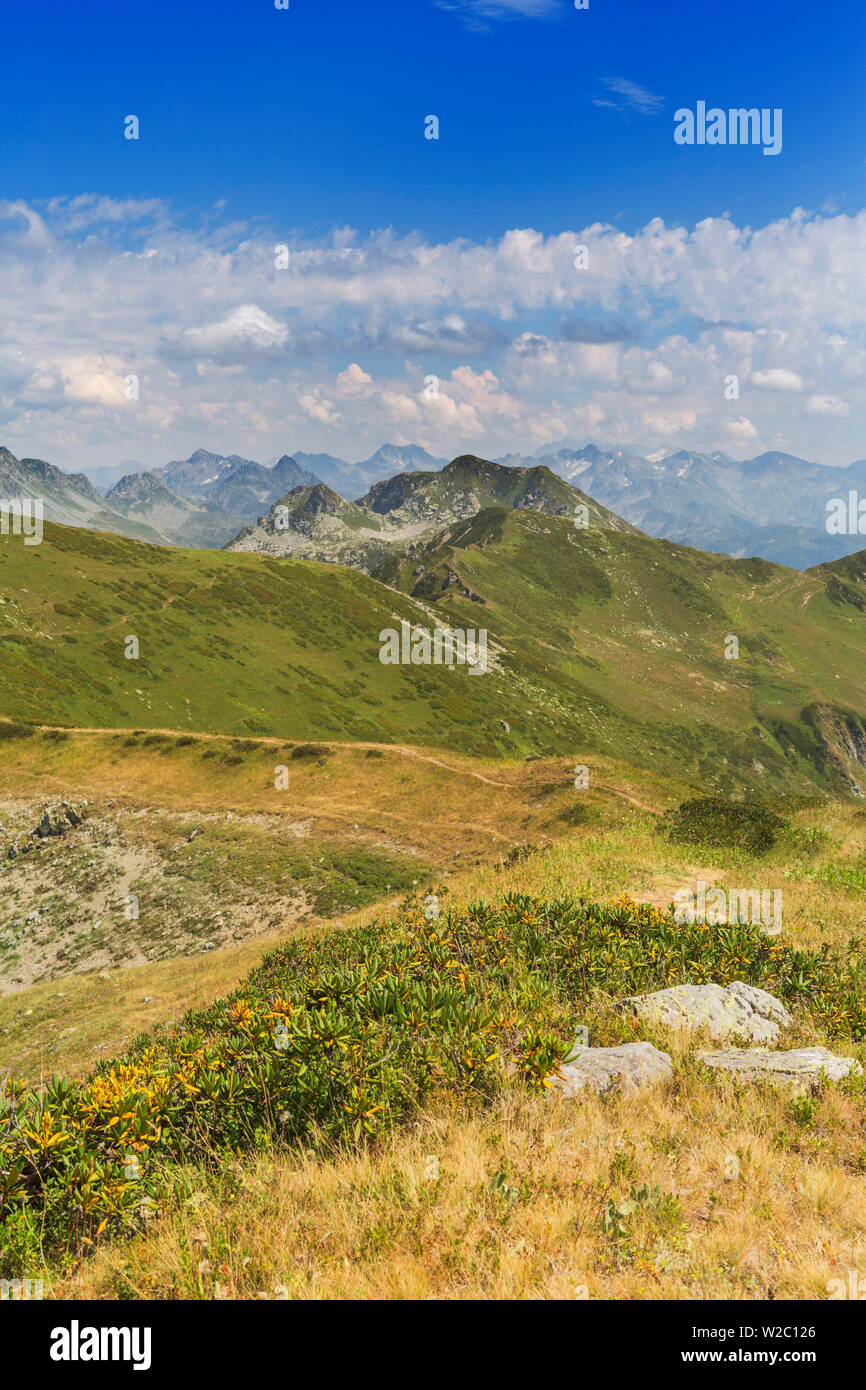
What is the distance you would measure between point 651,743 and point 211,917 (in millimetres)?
143198

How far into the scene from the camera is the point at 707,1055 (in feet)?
27.0

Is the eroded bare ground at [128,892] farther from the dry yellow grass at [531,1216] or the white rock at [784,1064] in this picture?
the dry yellow grass at [531,1216]

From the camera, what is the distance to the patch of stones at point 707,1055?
7570mm

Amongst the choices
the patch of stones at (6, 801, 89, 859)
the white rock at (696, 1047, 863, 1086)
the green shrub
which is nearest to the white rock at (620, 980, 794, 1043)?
the white rock at (696, 1047, 863, 1086)

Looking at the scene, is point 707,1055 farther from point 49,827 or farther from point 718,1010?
point 49,827

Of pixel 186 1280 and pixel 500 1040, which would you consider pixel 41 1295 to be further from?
pixel 500 1040

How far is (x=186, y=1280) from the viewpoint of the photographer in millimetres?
4766

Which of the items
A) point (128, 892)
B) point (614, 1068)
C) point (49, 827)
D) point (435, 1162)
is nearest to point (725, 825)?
point (614, 1068)

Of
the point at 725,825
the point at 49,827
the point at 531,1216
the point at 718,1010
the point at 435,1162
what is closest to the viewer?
the point at 531,1216

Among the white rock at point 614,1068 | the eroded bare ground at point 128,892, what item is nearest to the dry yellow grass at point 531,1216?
the white rock at point 614,1068

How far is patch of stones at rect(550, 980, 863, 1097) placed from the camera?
757 cm

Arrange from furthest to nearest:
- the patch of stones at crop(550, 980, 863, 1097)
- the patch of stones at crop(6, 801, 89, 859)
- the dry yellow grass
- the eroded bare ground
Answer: the patch of stones at crop(6, 801, 89, 859)
the eroded bare ground
the patch of stones at crop(550, 980, 863, 1097)
the dry yellow grass

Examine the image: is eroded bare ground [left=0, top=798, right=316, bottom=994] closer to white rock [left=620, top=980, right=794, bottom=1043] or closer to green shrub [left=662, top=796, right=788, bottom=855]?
green shrub [left=662, top=796, right=788, bottom=855]

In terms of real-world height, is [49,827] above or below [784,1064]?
below
